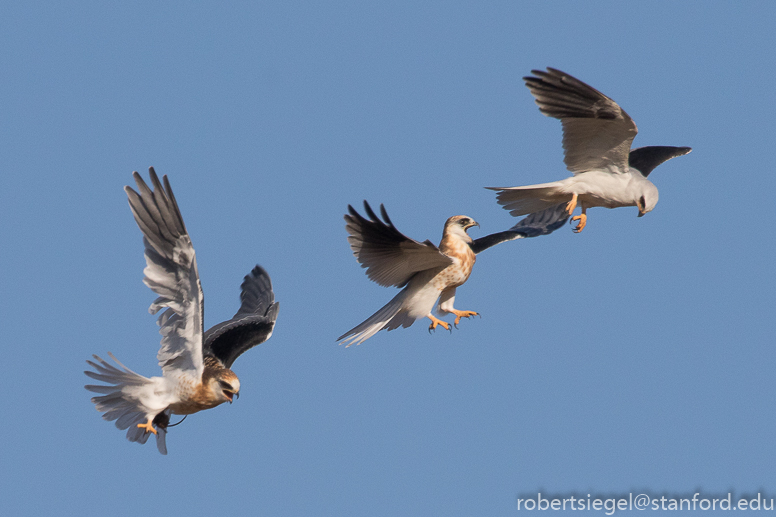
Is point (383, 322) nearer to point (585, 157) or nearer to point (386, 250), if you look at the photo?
point (386, 250)

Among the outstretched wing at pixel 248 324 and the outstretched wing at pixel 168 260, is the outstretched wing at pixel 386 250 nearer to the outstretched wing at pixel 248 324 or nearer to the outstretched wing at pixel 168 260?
the outstretched wing at pixel 248 324

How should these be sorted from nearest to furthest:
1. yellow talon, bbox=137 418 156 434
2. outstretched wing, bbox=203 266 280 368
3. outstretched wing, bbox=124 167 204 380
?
outstretched wing, bbox=124 167 204 380 → yellow talon, bbox=137 418 156 434 → outstretched wing, bbox=203 266 280 368

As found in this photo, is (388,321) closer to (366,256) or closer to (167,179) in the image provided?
(366,256)

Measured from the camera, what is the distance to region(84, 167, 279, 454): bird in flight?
9414 mm

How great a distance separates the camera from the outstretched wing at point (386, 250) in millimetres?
10812

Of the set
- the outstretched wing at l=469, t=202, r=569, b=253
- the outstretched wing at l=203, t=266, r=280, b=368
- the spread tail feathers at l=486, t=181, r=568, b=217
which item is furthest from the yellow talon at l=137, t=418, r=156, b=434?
the spread tail feathers at l=486, t=181, r=568, b=217

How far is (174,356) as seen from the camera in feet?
33.3

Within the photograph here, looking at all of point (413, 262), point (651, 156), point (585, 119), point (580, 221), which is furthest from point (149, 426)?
point (651, 156)

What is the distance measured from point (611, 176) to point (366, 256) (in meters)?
3.55

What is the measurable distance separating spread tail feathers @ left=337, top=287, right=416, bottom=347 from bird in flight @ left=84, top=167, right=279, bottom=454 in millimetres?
1091

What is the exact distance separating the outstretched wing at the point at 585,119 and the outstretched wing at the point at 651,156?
47.5 inches

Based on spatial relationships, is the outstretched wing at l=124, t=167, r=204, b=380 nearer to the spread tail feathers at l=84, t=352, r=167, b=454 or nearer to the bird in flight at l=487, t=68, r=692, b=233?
the spread tail feathers at l=84, t=352, r=167, b=454

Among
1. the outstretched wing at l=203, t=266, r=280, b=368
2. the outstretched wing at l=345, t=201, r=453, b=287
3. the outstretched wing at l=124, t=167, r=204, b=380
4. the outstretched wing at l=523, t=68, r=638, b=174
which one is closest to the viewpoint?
the outstretched wing at l=124, t=167, r=204, b=380

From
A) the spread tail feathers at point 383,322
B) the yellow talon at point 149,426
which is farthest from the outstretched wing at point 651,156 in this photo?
the yellow talon at point 149,426
